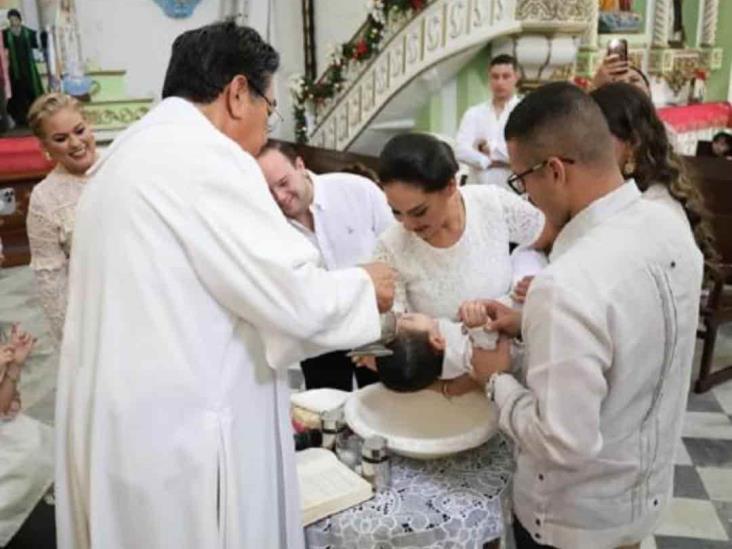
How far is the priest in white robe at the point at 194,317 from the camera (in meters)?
1.31

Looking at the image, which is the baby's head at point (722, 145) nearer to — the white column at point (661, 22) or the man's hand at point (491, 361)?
the white column at point (661, 22)

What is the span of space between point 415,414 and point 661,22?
6.77 meters

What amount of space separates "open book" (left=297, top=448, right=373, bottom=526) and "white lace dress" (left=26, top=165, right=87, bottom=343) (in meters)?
1.36

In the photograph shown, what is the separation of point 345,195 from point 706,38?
22.2ft

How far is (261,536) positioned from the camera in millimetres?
1507

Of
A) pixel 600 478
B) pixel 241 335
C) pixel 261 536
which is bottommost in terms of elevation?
pixel 261 536

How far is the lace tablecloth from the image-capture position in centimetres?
140

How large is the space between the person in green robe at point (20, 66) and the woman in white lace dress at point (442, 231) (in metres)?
6.31

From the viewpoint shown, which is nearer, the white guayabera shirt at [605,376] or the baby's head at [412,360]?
the white guayabera shirt at [605,376]

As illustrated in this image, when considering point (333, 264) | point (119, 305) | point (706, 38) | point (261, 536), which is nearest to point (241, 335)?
point (119, 305)

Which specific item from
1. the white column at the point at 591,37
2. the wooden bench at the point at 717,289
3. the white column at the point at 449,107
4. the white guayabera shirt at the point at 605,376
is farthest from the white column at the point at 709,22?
the white guayabera shirt at the point at 605,376

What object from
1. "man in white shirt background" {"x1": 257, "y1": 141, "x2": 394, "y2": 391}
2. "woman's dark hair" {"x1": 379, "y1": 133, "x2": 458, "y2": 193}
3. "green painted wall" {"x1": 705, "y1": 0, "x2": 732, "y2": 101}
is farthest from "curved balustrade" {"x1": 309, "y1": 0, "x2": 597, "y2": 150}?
"woman's dark hair" {"x1": 379, "y1": 133, "x2": 458, "y2": 193}

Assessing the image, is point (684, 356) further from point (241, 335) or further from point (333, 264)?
point (333, 264)

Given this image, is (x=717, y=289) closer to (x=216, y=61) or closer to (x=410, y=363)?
(x=410, y=363)
